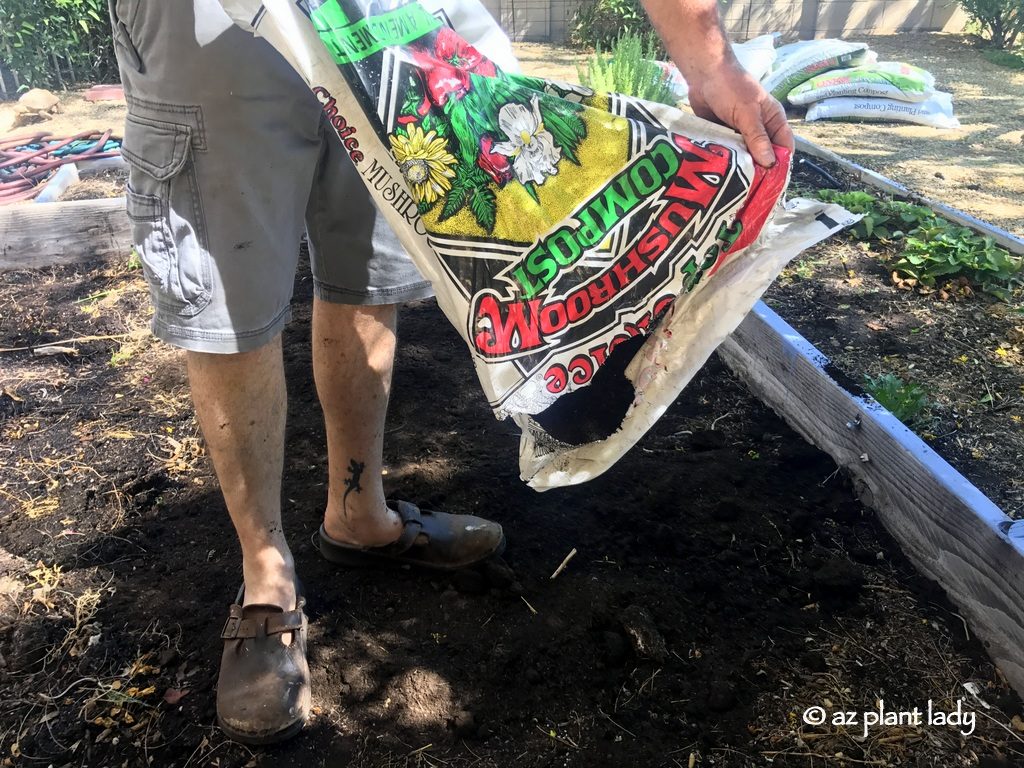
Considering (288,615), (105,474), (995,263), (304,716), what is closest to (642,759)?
(304,716)

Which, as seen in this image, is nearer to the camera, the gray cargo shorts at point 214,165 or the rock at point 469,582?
the gray cargo shorts at point 214,165

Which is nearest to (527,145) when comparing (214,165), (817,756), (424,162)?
(424,162)

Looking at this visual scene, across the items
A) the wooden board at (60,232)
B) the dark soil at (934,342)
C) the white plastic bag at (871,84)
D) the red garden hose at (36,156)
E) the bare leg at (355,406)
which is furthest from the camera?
the white plastic bag at (871,84)

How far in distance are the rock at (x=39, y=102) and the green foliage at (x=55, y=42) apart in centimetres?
76

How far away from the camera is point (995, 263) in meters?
2.88

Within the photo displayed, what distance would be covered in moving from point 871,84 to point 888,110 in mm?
257

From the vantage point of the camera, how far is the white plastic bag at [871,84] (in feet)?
19.0

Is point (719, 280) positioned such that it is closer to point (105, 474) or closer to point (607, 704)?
point (607, 704)

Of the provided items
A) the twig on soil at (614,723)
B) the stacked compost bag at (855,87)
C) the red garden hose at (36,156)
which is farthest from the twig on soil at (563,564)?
the stacked compost bag at (855,87)

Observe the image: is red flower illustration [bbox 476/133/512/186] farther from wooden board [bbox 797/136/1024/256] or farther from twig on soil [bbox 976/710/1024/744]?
wooden board [bbox 797/136/1024/256]

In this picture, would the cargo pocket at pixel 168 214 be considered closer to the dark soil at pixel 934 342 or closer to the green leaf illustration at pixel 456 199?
the green leaf illustration at pixel 456 199

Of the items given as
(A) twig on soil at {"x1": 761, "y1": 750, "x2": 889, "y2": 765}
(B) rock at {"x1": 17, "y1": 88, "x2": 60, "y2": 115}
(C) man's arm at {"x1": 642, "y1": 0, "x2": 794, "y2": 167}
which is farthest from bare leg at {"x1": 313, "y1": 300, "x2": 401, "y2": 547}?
(B) rock at {"x1": 17, "y1": 88, "x2": 60, "y2": 115}

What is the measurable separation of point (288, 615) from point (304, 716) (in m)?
0.21

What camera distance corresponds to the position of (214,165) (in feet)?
4.11
